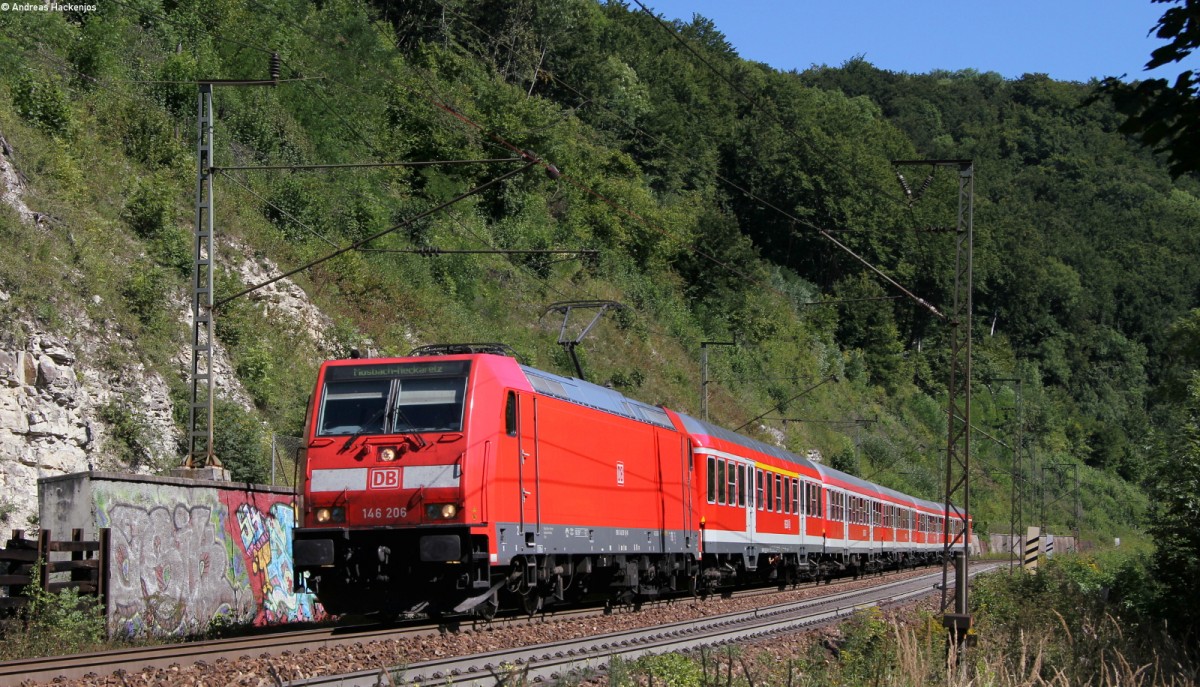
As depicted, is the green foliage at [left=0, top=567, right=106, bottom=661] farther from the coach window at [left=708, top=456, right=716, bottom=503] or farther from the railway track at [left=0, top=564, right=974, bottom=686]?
the coach window at [left=708, top=456, right=716, bottom=503]

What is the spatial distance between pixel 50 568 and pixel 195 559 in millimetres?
3451

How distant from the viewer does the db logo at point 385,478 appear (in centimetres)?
1581

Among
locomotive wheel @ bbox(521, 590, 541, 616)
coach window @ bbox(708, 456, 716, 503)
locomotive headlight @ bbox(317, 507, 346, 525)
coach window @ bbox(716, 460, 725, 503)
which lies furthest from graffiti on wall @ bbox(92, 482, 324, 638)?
coach window @ bbox(716, 460, 725, 503)

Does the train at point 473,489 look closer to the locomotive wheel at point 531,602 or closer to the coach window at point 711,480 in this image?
the locomotive wheel at point 531,602

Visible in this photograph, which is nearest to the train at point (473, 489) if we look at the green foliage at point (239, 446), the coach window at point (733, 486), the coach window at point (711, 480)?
the coach window at point (711, 480)

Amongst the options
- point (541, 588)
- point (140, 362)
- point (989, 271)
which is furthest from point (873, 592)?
point (989, 271)

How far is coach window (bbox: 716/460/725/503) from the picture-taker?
85.0ft

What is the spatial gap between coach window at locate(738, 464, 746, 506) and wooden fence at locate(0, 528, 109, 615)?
14910 millimetres

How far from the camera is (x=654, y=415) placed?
2331cm

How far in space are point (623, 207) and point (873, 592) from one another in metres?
33.8

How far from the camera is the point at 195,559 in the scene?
1816cm

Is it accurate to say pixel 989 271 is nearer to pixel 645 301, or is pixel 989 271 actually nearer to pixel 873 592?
pixel 645 301

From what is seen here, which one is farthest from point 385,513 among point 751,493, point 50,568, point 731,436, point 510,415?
point 751,493

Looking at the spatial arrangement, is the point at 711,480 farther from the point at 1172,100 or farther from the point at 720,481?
the point at 1172,100
